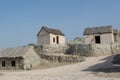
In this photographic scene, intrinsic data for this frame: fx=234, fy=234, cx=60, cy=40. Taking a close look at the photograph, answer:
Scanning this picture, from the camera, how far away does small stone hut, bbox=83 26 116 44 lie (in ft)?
152

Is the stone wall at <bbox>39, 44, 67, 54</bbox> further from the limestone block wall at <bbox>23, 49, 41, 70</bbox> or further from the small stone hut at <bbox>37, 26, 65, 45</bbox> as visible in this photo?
the small stone hut at <bbox>37, 26, 65, 45</bbox>

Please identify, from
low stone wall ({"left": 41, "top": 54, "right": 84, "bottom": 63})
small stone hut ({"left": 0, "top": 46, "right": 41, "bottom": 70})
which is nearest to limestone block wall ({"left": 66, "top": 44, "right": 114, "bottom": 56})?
low stone wall ({"left": 41, "top": 54, "right": 84, "bottom": 63})

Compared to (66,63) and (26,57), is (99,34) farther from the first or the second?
(26,57)

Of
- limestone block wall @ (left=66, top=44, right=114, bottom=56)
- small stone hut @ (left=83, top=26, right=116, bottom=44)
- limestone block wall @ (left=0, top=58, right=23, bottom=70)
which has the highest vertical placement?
small stone hut @ (left=83, top=26, right=116, bottom=44)

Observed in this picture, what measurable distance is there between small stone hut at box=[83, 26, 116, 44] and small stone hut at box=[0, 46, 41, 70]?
12.5m

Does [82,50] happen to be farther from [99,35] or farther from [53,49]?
[99,35]

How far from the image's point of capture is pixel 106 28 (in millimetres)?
47344

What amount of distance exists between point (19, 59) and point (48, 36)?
11275mm

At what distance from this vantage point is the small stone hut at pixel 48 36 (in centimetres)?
4759

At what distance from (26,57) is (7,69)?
13.1 ft

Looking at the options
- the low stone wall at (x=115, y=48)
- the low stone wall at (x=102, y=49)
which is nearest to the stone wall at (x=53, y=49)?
the low stone wall at (x=102, y=49)

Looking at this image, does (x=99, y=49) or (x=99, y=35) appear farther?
(x=99, y=35)

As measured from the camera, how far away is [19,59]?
37812 millimetres

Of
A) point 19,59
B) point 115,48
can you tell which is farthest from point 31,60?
point 115,48
